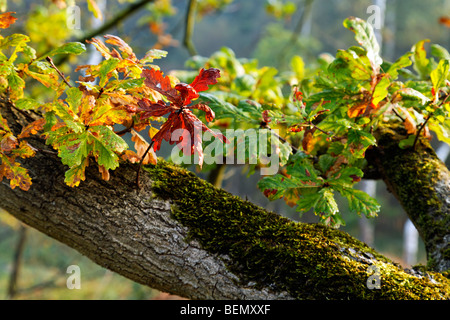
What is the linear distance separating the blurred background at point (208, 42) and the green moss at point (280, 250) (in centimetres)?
18

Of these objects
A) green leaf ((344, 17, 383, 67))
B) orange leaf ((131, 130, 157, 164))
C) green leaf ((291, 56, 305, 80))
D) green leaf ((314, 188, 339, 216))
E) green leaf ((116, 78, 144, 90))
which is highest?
green leaf ((291, 56, 305, 80))

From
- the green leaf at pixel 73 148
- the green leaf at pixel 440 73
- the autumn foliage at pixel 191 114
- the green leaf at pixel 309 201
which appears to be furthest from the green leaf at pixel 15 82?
the green leaf at pixel 440 73

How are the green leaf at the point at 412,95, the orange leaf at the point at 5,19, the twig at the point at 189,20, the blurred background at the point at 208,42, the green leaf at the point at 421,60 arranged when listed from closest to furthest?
the orange leaf at the point at 5,19, the green leaf at the point at 412,95, the green leaf at the point at 421,60, the twig at the point at 189,20, the blurred background at the point at 208,42

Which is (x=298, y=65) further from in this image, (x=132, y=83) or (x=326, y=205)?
→ (x=132, y=83)

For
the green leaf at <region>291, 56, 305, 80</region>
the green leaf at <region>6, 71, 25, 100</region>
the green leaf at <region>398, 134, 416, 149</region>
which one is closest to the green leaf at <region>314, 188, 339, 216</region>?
Result: the green leaf at <region>398, 134, 416, 149</region>

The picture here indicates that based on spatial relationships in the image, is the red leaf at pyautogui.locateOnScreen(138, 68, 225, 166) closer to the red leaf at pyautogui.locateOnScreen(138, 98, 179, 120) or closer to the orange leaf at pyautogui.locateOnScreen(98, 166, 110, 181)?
the red leaf at pyautogui.locateOnScreen(138, 98, 179, 120)

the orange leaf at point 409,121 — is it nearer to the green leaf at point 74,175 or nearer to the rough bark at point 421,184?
the rough bark at point 421,184

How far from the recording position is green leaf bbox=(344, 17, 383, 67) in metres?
1.23

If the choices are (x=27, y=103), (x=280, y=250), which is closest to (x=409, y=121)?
(x=280, y=250)

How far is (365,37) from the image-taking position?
125cm

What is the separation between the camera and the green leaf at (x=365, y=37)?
4.03 ft

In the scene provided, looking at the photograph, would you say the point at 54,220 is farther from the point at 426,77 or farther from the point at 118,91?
the point at 426,77

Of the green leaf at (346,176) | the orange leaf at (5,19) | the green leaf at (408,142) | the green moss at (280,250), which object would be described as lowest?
the green moss at (280,250)
